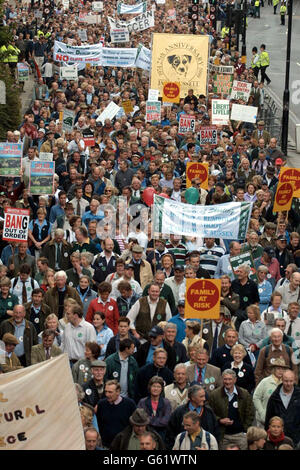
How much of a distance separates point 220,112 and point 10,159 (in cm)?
693

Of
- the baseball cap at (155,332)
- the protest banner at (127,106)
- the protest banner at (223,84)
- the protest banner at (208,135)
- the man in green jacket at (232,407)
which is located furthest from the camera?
the protest banner at (223,84)

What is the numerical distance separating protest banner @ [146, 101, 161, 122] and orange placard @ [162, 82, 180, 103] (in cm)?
241

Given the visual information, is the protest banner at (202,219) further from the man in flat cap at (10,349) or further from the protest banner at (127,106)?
the protest banner at (127,106)

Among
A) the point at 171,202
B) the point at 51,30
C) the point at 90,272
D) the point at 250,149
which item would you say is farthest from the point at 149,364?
the point at 51,30

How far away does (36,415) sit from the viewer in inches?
413

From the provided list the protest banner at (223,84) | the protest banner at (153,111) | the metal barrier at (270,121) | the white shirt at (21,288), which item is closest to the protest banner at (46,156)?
the protest banner at (153,111)

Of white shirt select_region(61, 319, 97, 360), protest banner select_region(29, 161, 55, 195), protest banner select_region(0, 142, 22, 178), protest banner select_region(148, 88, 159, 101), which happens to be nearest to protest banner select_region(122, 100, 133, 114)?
protest banner select_region(148, 88, 159, 101)

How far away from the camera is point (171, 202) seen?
56.3ft

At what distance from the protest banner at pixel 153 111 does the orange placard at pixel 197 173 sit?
6366mm

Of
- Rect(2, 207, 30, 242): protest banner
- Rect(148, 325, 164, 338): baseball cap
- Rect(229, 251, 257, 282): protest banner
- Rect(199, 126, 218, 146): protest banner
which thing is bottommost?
Rect(148, 325, 164, 338): baseball cap

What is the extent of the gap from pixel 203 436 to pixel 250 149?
14.1 m

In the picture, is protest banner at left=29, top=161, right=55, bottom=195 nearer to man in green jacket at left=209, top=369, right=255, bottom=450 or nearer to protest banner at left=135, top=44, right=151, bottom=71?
man in green jacket at left=209, top=369, right=255, bottom=450

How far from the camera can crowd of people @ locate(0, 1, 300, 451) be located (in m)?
11.9

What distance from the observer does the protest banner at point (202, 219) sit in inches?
664
